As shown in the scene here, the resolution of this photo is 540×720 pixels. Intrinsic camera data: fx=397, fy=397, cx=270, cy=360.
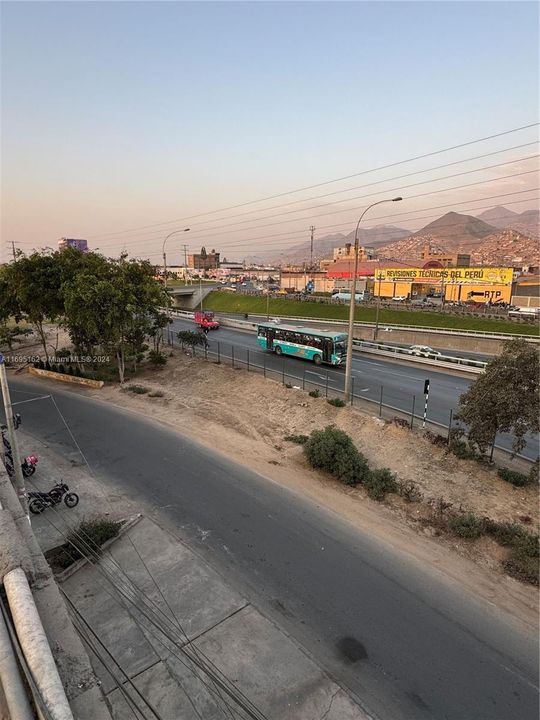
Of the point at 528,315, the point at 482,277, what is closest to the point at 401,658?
the point at 528,315

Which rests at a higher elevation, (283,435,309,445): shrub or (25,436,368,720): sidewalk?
(283,435,309,445): shrub

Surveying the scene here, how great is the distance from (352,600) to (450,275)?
2652 inches

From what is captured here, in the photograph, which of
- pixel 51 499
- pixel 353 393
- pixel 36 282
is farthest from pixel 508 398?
pixel 36 282

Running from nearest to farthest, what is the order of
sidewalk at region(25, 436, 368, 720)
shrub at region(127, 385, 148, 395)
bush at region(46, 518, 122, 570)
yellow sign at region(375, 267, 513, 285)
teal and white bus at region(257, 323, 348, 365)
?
sidewalk at region(25, 436, 368, 720), bush at region(46, 518, 122, 570), shrub at region(127, 385, 148, 395), teal and white bus at region(257, 323, 348, 365), yellow sign at region(375, 267, 513, 285)

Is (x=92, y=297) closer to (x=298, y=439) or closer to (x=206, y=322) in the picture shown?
(x=298, y=439)

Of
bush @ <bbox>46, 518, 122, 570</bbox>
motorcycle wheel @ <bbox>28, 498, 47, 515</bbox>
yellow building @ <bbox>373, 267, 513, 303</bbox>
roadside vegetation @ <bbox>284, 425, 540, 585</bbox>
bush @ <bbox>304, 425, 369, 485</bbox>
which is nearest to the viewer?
bush @ <bbox>46, 518, 122, 570</bbox>

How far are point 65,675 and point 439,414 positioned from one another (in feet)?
70.7

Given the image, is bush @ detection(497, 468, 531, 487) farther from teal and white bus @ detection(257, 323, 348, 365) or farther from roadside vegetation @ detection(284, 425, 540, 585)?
teal and white bus @ detection(257, 323, 348, 365)

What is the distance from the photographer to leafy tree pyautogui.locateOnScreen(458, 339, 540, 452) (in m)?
13.7

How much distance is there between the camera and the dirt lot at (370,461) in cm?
1155

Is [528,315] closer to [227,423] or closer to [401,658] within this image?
[227,423]

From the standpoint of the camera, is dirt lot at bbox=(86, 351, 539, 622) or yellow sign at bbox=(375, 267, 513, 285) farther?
yellow sign at bbox=(375, 267, 513, 285)

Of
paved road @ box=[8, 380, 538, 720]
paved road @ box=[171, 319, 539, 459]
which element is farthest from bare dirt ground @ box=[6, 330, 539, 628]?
paved road @ box=[171, 319, 539, 459]

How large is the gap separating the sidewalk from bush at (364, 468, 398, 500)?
667cm
